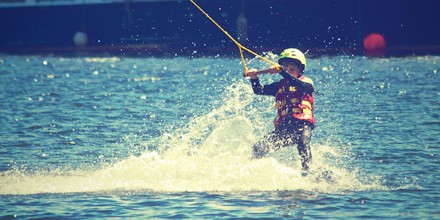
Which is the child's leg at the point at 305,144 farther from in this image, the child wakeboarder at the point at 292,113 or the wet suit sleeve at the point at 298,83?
the wet suit sleeve at the point at 298,83

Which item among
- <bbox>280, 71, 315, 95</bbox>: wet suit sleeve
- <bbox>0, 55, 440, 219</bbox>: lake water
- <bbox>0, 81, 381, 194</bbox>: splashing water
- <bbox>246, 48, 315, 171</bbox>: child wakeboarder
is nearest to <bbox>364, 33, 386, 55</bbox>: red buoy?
<bbox>0, 55, 440, 219</bbox>: lake water

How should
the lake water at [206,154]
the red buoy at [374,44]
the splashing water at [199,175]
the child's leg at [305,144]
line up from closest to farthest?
the lake water at [206,154]
the child's leg at [305,144]
the splashing water at [199,175]
the red buoy at [374,44]

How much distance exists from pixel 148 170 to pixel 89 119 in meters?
7.42

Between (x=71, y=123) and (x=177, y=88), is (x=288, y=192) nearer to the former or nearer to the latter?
(x=71, y=123)

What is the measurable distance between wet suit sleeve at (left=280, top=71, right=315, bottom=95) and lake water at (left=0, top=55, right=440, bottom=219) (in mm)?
1098

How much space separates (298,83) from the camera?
11.2 m

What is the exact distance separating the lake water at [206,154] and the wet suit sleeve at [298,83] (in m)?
1.10

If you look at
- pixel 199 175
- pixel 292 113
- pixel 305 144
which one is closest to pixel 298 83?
pixel 292 113

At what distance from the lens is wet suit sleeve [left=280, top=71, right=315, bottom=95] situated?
36.6ft

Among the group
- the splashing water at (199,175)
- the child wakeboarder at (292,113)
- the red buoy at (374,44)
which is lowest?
the splashing water at (199,175)

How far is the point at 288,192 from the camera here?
11180 mm

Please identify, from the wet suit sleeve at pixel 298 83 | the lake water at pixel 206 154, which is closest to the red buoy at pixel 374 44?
the lake water at pixel 206 154

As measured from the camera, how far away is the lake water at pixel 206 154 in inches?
418

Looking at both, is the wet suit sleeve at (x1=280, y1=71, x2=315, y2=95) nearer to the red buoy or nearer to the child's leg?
the child's leg
